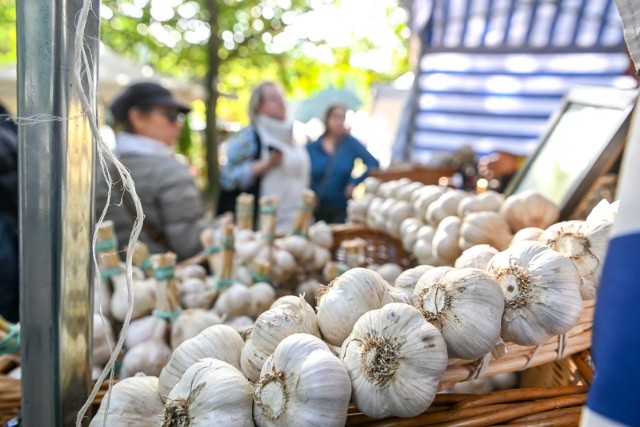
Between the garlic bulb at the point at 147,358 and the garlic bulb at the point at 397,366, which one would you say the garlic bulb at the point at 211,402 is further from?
the garlic bulb at the point at 147,358

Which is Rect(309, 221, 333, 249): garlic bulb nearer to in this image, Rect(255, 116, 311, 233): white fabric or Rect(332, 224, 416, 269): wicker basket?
Rect(332, 224, 416, 269): wicker basket

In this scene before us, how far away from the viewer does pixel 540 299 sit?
0.83 m

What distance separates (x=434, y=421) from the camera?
77 centimetres

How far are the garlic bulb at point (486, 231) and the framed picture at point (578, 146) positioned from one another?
210 millimetres

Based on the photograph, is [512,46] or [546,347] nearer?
[546,347]

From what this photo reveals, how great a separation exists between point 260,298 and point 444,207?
23.1 inches

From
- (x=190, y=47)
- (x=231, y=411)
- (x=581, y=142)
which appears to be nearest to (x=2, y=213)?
(x=231, y=411)

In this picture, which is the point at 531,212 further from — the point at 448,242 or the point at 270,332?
the point at 270,332

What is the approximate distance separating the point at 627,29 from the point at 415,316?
0.43 m

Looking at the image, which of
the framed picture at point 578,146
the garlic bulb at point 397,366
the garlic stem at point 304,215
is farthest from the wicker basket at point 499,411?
the garlic stem at point 304,215

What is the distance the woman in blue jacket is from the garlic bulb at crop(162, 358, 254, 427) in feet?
9.15

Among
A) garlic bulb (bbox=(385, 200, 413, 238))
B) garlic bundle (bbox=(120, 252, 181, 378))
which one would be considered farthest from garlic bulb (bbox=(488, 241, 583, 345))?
garlic bulb (bbox=(385, 200, 413, 238))

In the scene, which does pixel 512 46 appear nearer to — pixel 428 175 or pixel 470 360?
pixel 428 175

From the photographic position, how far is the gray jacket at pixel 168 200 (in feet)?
7.33
